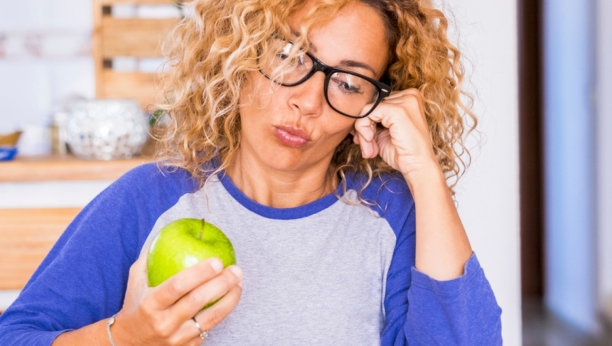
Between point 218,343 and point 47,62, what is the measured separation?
407cm

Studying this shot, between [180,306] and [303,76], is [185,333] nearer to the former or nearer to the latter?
[180,306]

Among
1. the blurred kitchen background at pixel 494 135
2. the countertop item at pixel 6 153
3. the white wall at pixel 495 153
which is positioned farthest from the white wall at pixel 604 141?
the countertop item at pixel 6 153

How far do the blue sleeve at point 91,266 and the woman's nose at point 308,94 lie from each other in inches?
12.3

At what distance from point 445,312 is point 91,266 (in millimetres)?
660

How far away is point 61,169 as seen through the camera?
192cm

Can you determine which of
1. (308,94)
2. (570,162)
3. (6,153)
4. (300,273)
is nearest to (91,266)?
(300,273)

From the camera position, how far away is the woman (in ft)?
3.07

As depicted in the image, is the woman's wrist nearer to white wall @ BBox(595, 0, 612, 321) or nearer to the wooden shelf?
the wooden shelf

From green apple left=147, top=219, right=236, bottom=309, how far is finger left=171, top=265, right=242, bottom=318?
0.06m

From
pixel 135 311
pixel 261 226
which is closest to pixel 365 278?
pixel 261 226

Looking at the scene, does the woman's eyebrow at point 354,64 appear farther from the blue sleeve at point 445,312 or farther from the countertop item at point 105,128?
the countertop item at point 105,128

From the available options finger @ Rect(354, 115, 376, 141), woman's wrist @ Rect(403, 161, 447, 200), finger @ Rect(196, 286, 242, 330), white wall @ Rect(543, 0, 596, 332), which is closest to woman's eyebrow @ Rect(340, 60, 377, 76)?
finger @ Rect(354, 115, 376, 141)

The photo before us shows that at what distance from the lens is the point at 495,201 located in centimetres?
139

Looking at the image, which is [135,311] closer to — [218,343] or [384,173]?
[218,343]
